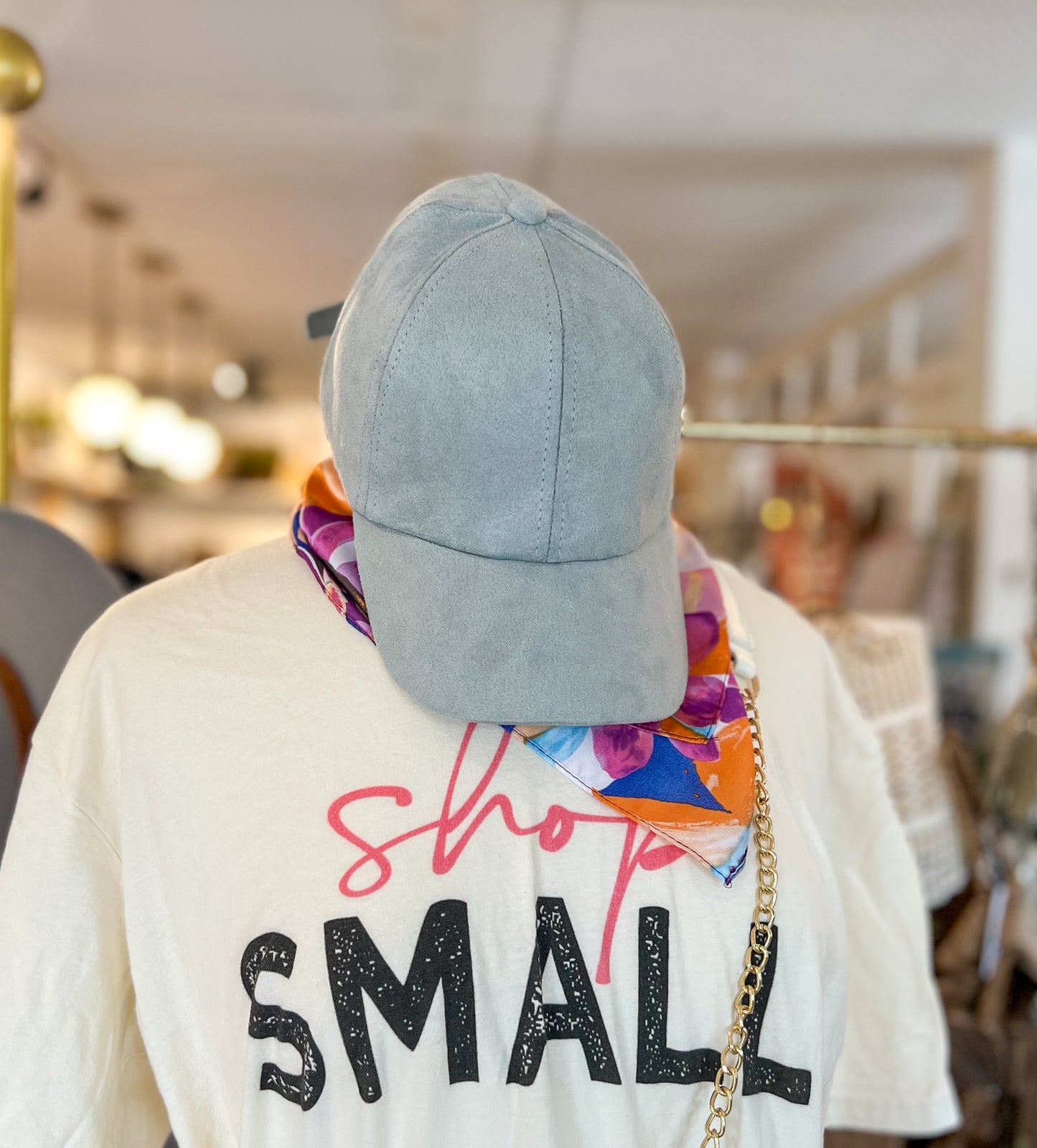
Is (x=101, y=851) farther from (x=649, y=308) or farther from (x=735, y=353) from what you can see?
(x=735, y=353)

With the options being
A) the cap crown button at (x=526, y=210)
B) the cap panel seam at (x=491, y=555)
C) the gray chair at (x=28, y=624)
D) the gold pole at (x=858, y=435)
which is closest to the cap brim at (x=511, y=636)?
the cap panel seam at (x=491, y=555)

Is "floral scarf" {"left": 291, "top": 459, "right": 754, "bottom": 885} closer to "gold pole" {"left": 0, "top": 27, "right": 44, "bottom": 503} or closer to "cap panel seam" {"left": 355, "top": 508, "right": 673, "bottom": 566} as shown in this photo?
"cap panel seam" {"left": 355, "top": 508, "right": 673, "bottom": 566}

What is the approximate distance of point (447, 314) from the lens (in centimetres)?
66

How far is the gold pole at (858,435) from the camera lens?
132 cm

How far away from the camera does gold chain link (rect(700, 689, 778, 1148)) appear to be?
0.69m

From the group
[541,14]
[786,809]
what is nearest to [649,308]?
[786,809]

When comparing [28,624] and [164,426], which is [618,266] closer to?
[28,624]

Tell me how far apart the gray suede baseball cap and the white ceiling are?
190 cm

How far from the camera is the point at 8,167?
3.53ft

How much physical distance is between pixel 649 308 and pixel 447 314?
143 millimetres

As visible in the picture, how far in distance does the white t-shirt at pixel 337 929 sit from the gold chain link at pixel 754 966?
0.01 metres

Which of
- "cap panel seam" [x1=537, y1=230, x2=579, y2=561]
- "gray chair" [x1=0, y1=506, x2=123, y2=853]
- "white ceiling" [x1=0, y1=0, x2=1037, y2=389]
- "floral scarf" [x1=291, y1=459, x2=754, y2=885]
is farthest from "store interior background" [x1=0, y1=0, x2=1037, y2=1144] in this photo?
"gray chair" [x1=0, y1=506, x2=123, y2=853]

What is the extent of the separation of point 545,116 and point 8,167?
7.21 feet

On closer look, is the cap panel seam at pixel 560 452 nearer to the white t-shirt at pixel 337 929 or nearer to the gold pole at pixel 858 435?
the white t-shirt at pixel 337 929
